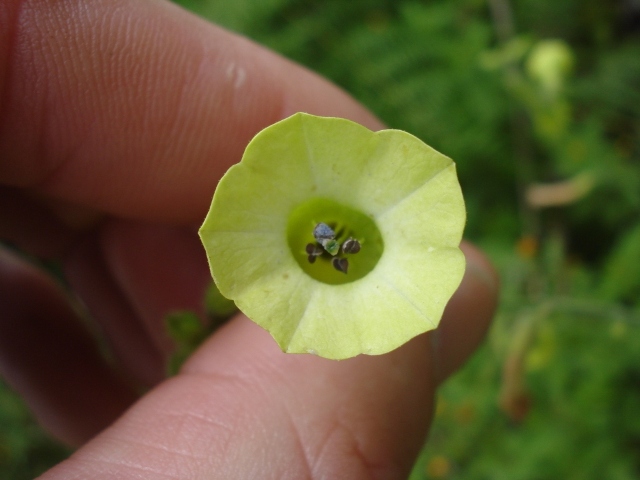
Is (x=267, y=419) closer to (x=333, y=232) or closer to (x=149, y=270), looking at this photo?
(x=333, y=232)

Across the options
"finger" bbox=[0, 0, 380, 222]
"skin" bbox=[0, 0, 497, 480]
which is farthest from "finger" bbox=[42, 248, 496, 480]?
"finger" bbox=[0, 0, 380, 222]

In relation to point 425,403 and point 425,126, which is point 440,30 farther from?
point 425,403

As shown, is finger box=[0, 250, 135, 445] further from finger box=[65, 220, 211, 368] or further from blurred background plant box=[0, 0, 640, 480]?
blurred background plant box=[0, 0, 640, 480]

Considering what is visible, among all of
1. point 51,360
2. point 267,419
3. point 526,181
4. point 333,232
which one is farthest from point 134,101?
point 526,181

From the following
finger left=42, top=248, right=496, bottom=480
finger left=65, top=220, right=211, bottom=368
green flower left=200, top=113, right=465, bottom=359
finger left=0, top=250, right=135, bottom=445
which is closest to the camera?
green flower left=200, top=113, right=465, bottom=359

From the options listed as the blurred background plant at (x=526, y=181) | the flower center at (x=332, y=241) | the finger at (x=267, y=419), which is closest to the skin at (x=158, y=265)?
the finger at (x=267, y=419)
